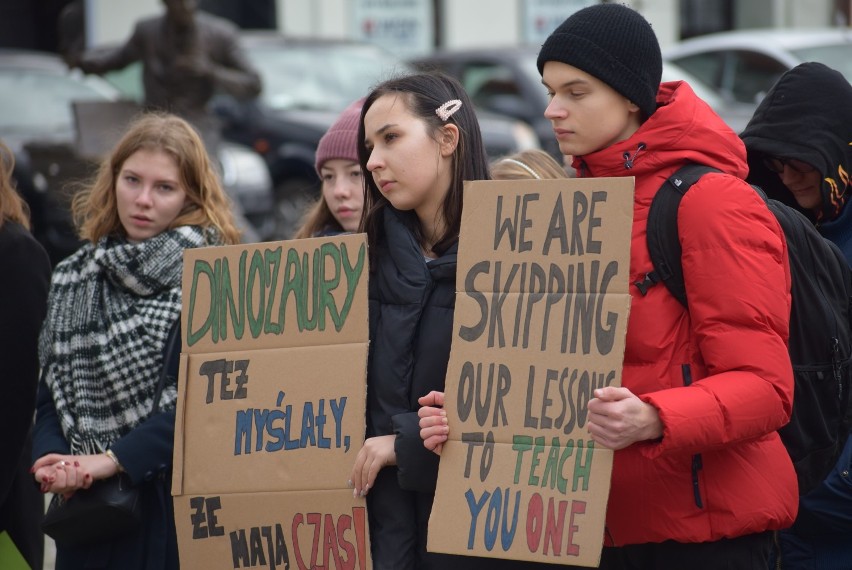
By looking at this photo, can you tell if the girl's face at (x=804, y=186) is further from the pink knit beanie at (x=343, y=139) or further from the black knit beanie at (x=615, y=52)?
the pink knit beanie at (x=343, y=139)

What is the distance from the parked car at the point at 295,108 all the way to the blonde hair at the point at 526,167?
22.1 feet

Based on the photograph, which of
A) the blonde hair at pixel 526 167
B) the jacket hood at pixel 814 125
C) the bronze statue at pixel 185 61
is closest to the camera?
the jacket hood at pixel 814 125

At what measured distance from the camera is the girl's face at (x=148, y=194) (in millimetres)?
3611

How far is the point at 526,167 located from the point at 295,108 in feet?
25.1

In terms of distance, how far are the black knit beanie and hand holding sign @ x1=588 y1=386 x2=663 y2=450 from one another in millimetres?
624

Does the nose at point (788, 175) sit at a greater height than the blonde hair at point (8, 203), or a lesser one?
greater

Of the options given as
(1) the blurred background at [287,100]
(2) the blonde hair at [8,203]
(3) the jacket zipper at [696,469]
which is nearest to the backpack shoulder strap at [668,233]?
(3) the jacket zipper at [696,469]

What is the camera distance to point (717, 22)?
21.6 metres

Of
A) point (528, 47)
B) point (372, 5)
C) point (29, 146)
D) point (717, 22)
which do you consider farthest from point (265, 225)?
point (717, 22)

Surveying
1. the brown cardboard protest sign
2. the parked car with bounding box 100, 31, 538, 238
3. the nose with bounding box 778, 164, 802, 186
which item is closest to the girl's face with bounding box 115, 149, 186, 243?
the brown cardboard protest sign

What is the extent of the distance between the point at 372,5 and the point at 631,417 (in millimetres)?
15771

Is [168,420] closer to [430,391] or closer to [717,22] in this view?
[430,391]

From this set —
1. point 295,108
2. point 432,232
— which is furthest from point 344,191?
point 295,108

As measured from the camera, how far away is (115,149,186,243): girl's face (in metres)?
3.61
